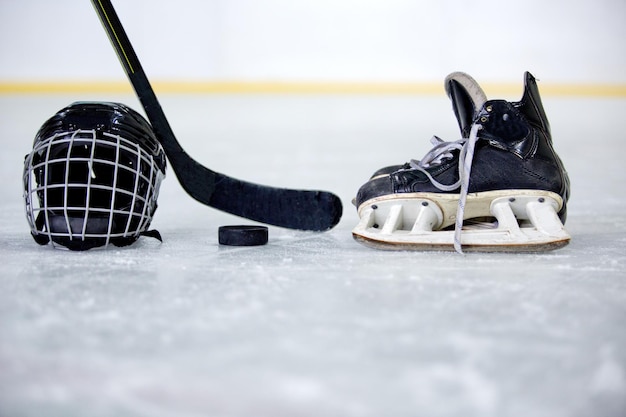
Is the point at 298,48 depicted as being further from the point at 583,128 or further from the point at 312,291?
the point at 312,291

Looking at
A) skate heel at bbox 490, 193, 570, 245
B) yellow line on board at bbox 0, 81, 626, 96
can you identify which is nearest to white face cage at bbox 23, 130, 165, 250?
skate heel at bbox 490, 193, 570, 245

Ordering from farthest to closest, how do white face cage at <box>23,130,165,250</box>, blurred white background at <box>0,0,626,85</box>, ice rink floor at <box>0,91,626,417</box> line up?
blurred white background at <box>0,0,626,85</box>
white face cage at <box>23,130,165,250</box>
ice rink floor at <box>0,91,626,417</box>

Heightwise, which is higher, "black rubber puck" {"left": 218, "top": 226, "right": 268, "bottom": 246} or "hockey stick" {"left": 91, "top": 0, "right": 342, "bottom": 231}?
"hockey stick" {"left": 91, "top": 0, "right": 342, "bottom": 231}

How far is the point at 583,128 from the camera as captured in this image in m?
5.20

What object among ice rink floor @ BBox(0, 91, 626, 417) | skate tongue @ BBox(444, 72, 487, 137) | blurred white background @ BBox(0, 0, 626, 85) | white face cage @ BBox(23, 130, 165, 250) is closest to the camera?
ice rink floor @ BBox(0, 91, 626, 417)

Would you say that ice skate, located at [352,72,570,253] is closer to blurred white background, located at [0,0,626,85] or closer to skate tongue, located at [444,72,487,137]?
skate tongue, located at [444,72,487,137]

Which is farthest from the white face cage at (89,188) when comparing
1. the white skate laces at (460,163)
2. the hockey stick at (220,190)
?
the white skate laces at (460,163)

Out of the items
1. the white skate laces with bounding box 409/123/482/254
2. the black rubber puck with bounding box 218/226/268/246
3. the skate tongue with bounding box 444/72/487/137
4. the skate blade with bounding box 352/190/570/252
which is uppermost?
the skate tongue with bounding box 444/72/487/137

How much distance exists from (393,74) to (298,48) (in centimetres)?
99

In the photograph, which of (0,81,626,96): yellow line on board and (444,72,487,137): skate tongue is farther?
(0,81,626,96): yellow line on board

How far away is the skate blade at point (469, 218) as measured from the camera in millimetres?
1539

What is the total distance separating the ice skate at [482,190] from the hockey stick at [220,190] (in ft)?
0.60

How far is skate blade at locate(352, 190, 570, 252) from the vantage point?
1539mm

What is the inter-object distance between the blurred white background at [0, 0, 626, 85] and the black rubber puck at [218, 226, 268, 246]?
561cm
